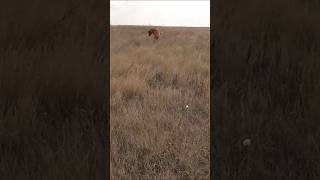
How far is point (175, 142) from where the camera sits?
2.80 meters
